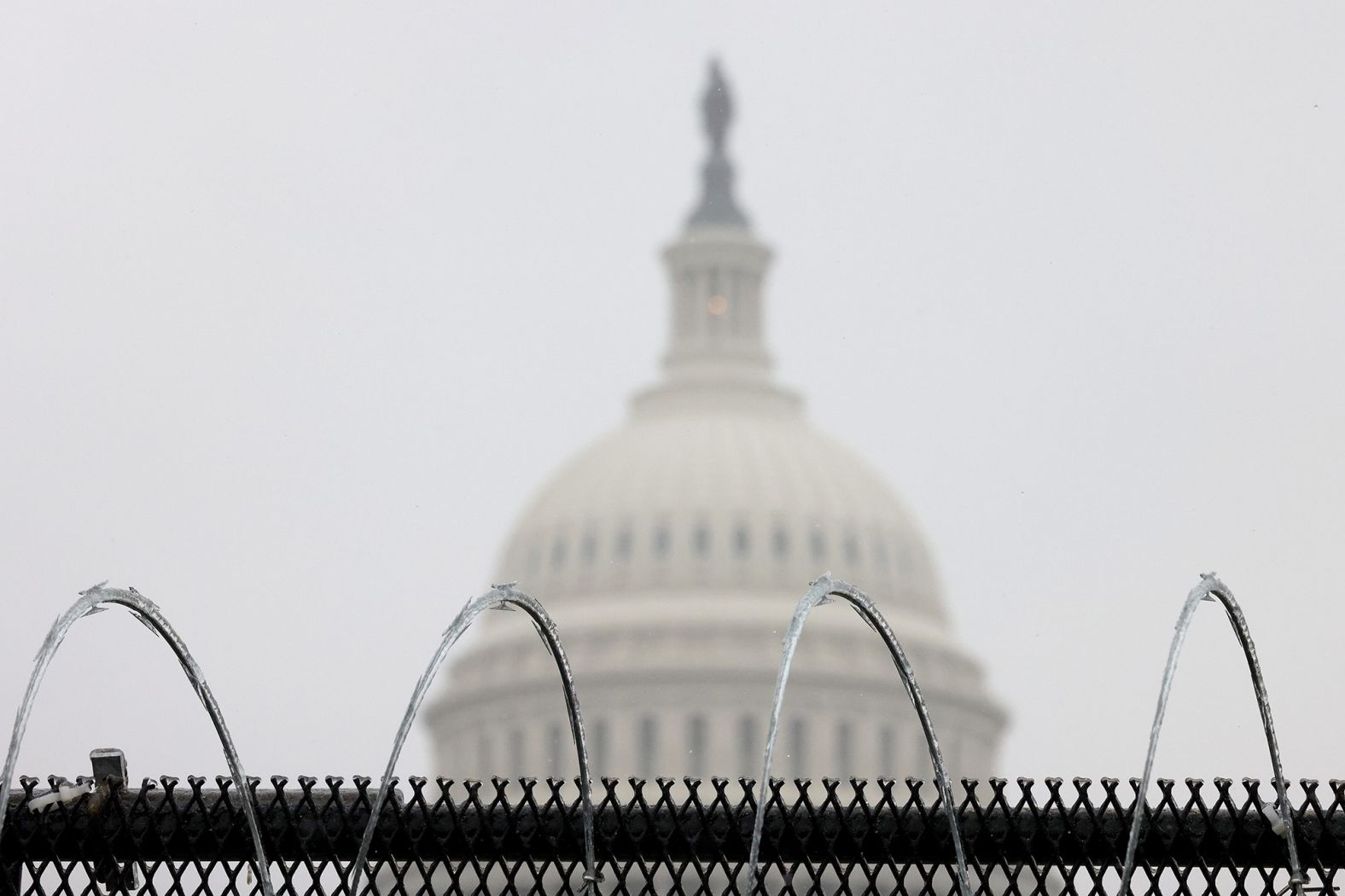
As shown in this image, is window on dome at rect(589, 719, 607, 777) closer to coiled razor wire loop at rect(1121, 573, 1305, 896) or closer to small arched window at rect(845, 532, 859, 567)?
small arched window at rect(845, 532, 859, 567)

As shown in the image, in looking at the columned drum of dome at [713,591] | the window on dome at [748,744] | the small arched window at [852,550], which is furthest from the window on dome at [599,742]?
the small arched window at [852,550]

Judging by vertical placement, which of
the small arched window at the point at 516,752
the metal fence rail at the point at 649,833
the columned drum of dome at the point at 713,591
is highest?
the columned drum of dome at the point at 713,591

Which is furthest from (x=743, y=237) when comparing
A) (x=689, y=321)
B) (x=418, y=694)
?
(x=418, y=694)

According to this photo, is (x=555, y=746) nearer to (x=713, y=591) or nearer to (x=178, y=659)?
(x=713, y=591)

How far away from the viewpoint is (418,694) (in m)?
15.6

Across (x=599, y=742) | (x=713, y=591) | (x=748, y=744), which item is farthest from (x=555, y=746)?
(x=713, y=591)

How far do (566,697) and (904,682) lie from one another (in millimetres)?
1860

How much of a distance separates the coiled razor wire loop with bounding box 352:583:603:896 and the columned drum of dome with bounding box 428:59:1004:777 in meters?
145

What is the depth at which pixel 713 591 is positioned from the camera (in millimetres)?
181750

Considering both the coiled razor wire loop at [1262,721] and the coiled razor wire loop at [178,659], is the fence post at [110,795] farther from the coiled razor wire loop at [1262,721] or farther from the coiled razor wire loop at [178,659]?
the coiled razor wire loop at [1262,721]

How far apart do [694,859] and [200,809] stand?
2.38 m

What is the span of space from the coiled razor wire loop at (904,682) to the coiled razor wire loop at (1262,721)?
809mm

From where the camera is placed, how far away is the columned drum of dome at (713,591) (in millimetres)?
169625

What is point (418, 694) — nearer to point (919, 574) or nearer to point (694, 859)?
point (694, 859)
